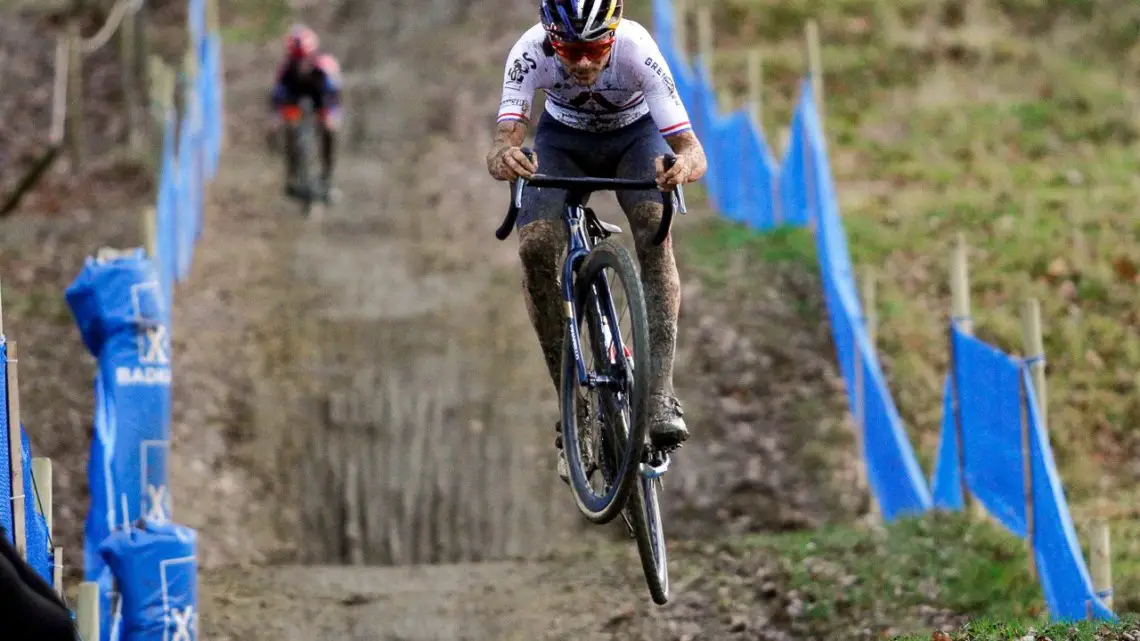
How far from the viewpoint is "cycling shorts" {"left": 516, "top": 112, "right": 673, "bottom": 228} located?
693 centimetres

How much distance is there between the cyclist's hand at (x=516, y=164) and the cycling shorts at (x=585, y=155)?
42cm

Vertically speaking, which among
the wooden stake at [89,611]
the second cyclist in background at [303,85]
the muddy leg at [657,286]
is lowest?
the wooden stake at [89,611]

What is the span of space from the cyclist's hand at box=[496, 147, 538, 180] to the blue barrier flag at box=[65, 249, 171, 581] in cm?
299

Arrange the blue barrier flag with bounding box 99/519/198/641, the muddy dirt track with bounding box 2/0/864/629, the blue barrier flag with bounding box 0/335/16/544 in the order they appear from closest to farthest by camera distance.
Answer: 1. the blue barrier flag with bounding box 0/335/16/544
2. the blue barrier flag with bounding box 99/519/198/641
3. the muddy dirt track with bounding box 2/0/864/629

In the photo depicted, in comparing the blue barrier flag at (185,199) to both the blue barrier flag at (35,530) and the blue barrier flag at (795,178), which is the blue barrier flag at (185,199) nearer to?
the blue barrier flag at (795,178)

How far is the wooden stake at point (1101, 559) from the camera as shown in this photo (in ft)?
24.8

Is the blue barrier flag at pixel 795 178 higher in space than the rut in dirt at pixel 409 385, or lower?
higher

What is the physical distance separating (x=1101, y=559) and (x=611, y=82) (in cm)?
354

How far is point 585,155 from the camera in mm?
6988

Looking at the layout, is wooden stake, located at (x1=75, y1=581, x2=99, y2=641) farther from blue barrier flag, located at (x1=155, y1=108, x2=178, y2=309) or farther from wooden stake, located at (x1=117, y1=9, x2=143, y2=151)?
wooden stake, located at (x1=117, y1=9, x2=143, y2=151)

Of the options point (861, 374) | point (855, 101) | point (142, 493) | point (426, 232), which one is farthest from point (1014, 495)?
point (855, 101)

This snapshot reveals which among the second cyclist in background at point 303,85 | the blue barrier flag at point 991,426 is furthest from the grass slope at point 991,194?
the second cyclist in background at point 303,85

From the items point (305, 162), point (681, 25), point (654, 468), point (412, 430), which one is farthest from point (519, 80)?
point (681, 25)

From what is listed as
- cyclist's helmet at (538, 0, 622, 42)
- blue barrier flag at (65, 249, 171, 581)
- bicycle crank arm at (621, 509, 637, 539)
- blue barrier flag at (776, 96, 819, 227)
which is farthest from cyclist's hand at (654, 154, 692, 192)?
blue barrier flag at (776, 96, 819, 227)
